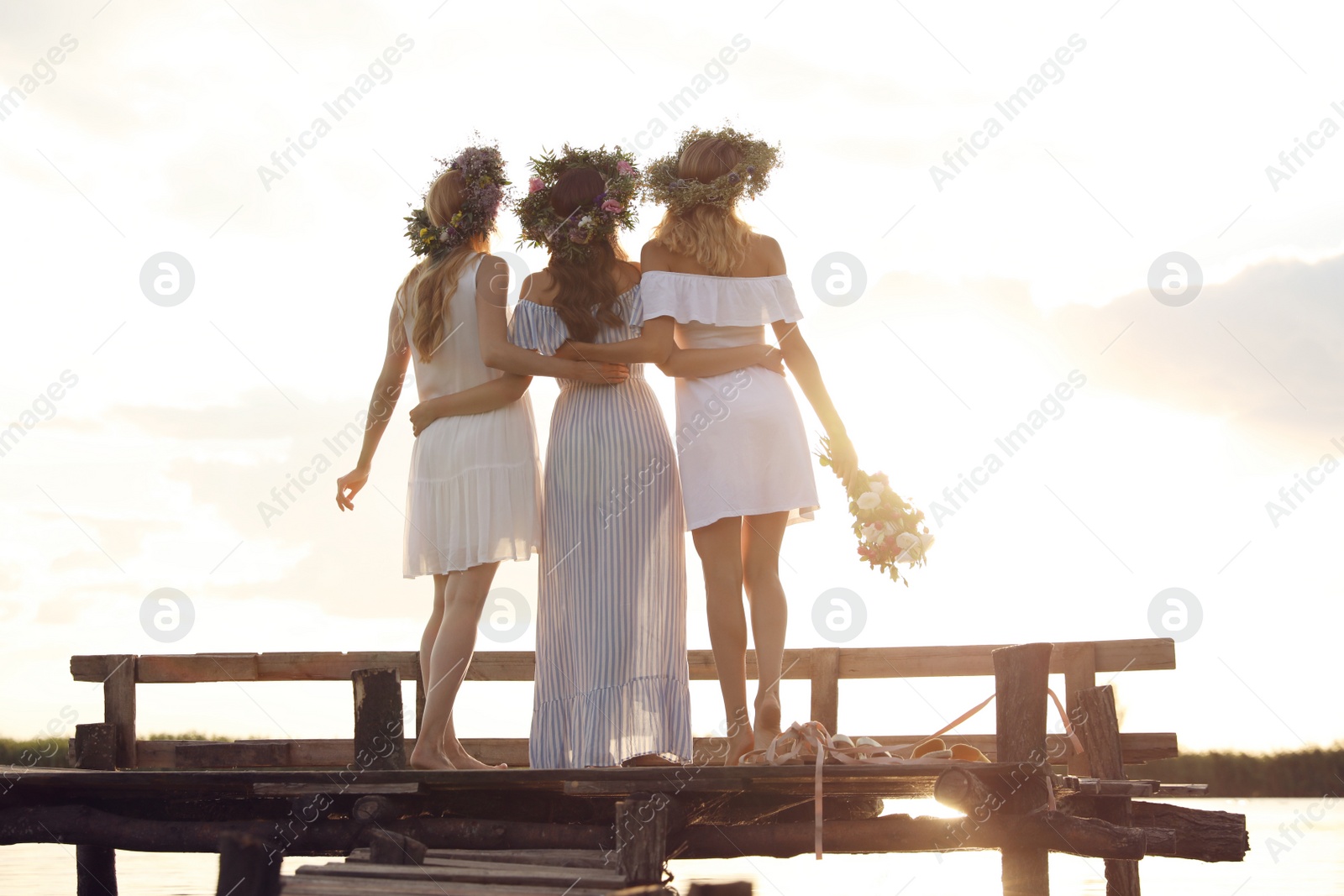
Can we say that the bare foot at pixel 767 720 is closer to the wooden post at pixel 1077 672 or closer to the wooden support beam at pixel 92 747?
the wooden post at pixel 1077 672

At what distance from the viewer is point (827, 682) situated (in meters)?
7.48

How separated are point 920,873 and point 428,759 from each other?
44.7ft

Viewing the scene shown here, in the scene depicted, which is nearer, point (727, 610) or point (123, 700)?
point (727, 610)

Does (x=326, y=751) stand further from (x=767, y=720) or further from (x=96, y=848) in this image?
(x=767, y=720)

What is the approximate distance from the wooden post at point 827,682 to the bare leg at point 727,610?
2.52m

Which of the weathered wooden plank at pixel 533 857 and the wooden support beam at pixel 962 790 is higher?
the wooden support beam at pixel 962 790

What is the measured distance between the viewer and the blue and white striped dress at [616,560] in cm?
521

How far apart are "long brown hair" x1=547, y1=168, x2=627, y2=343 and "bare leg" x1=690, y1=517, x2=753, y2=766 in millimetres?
990

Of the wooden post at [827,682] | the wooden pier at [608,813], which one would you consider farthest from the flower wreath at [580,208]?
the wooden post at [827,682]

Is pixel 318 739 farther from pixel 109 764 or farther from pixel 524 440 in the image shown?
pixel 524 440

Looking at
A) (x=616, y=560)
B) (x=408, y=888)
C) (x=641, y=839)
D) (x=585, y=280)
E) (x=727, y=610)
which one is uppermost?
(x=585, y=280)

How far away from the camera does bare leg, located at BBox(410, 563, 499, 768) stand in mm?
5016

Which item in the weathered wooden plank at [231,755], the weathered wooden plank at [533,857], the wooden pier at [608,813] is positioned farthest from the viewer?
the weathered wooden plank at [231,755]

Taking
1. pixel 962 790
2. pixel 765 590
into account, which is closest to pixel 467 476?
pixel 765 590
